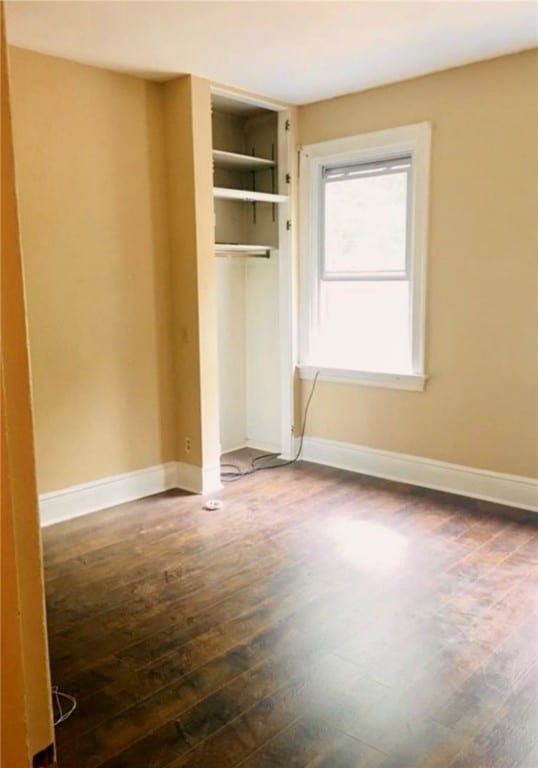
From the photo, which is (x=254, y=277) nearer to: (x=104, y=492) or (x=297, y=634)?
(x=104, y=492)

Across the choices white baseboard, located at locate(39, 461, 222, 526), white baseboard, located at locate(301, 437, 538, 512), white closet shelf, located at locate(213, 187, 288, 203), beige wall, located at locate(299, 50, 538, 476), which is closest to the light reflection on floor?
white baseboard, located at locate(301, 437, 538, 512)

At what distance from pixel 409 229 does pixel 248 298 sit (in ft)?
5.06

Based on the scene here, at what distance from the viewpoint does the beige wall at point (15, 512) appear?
595 millimetres

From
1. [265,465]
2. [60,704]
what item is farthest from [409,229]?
[60,704]

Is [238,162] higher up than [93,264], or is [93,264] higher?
[238,162]

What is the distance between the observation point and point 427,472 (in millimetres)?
4320

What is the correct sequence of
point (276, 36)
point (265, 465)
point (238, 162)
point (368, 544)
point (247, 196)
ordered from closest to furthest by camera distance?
point (276, 36)
point (368, 544)
point (247, 196)
point (238, 162)
point (265, 465)

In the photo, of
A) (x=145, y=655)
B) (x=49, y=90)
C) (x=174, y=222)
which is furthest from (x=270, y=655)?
(x=49, y=90)

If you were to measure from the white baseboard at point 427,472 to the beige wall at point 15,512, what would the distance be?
3.69 meters

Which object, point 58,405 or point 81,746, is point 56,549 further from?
point 81,746

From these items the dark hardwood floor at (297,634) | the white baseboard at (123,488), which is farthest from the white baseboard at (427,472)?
the white baseboard at (123,488)

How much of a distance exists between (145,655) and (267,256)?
333cm

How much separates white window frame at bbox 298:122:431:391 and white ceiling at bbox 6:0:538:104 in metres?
0.41

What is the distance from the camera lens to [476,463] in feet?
13.4
